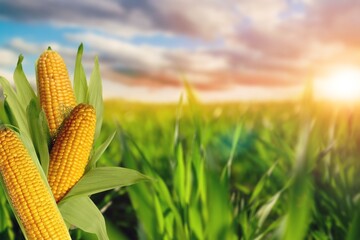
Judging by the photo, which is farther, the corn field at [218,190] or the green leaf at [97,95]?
the green leaf at [97,95]

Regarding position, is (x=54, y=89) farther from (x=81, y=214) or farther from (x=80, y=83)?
(x=81, y=214)

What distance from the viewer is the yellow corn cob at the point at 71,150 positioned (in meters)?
0.59

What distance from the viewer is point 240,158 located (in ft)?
7.09

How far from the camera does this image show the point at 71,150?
0.59 m

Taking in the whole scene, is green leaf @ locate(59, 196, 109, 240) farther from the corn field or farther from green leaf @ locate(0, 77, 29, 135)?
green leaf @ locate(0, 77, 29, 135)

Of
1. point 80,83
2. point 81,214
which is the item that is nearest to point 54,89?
point 80,83

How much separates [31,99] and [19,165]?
3.7 inches

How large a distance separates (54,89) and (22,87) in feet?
0.17

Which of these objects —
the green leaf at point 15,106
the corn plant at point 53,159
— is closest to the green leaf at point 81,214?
the corn plant at point 53,159

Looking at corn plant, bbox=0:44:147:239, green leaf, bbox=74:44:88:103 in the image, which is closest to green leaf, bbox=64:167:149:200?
corn plant, bbox=0:44:147:239

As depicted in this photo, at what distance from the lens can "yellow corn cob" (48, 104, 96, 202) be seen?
0.59 m

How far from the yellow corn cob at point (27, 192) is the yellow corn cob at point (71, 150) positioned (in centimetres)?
2

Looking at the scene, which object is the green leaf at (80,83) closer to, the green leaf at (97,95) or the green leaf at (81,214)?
the green leaf at (97,95)

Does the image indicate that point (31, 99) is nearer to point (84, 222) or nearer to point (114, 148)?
point (84, 222)
